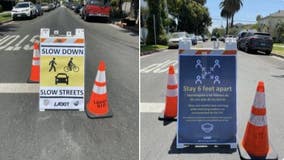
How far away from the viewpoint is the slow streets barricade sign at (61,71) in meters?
7.12

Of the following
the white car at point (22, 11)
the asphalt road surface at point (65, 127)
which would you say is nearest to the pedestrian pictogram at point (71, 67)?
the asphalt road surface at point (65, 127)

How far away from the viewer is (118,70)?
11.5 meters

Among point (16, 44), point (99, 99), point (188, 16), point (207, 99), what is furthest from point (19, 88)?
point (188, 16)

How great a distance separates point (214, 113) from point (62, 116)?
2.75 meters

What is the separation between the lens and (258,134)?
5223 millimetres

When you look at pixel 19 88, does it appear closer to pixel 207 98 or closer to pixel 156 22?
pixel 207 98

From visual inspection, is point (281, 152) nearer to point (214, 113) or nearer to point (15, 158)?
point (214, 113)

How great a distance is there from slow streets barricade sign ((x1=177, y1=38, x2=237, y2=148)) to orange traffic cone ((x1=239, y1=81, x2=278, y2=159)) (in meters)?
0.28

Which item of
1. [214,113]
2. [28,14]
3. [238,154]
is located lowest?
[238,154]

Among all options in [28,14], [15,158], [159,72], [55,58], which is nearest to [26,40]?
[159,72]

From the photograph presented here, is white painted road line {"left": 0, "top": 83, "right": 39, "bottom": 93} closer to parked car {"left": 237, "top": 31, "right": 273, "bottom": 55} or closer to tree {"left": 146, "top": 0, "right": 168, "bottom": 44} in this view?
parked car {"left": 237, "top": 31, "right": 273, "bottom": 55}

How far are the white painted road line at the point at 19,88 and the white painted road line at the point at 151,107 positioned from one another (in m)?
2.34

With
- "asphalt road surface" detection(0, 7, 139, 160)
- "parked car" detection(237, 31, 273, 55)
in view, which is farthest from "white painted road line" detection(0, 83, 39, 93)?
"parked car" detection(237, 31, 273, 55)

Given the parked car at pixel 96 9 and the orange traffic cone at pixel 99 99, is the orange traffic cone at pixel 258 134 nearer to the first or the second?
the orange traffic cone at pixel 99 99
